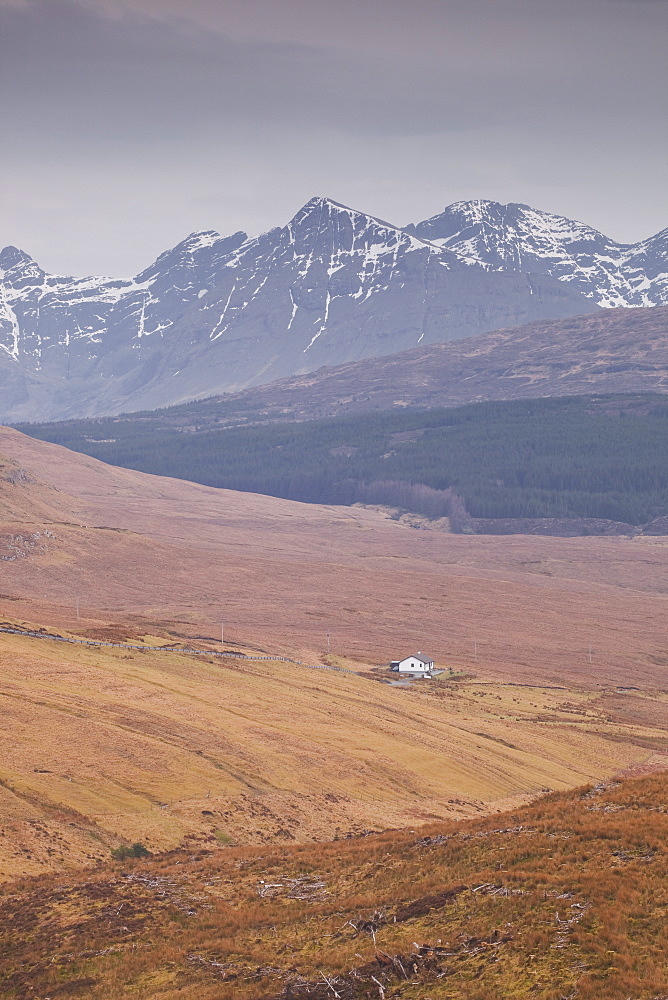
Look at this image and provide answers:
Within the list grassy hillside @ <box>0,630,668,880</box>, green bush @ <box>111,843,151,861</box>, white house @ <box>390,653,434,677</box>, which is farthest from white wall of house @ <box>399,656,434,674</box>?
green bush @ <box>111,843,151,861</box>

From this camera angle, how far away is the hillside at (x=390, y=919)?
26359 mm

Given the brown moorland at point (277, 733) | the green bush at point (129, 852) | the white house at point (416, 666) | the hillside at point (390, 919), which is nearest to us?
the hillside at point (390, 919)

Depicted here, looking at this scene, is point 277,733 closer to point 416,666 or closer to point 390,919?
point 390,919

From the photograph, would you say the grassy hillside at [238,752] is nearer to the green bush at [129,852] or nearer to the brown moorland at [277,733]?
the brown moorland at [277,733]

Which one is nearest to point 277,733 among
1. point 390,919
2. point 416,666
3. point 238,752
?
point 238,752

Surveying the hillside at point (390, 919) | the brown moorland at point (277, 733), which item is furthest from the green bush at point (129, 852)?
the hillside at point (390, 919)

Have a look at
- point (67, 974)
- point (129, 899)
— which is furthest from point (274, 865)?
point (67, 974)

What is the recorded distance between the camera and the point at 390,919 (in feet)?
104

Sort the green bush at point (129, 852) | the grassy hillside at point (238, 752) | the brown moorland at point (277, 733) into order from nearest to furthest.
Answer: the green bush at point (129, 852)
the grassy hillside at point (238, 752)
the brown moorland at point (277, 733)

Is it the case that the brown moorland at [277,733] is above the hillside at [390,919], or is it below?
below

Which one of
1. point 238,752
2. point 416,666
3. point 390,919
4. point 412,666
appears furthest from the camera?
point 416,666

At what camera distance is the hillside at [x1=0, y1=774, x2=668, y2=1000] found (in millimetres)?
26359

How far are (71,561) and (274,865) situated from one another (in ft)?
524

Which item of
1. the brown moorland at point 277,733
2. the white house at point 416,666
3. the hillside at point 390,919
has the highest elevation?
the hillside at point 390,919
